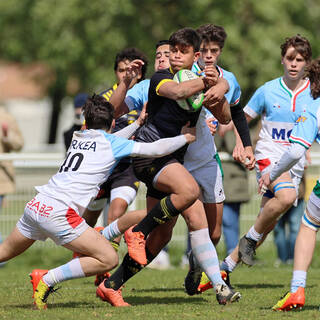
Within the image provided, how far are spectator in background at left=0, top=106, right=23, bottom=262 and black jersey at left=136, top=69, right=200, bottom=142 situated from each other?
557 cm

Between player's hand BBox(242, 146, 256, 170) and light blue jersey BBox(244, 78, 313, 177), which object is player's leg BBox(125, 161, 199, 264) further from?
light blue jersey BBox(244, 78, 313, 177)

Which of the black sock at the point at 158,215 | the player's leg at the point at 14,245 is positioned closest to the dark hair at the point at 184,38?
the black sock at the point at 158,215

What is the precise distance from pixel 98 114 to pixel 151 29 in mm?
21051

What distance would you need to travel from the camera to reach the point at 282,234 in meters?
12.6

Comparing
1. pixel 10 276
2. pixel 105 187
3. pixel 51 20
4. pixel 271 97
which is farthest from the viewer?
pixel 51 20

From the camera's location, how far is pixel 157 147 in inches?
278

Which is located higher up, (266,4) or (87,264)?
(87,264)

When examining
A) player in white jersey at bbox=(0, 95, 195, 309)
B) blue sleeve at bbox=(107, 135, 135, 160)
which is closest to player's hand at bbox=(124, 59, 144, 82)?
player in white jersey at bbox=(0, 95, 195, 309)

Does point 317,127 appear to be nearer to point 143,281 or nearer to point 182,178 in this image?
point 182,178

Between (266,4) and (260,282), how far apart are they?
18421 mm

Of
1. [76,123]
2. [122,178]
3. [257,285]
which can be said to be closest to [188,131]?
[122,178]

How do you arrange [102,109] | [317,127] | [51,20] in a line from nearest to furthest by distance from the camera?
[317,127] → [102,109] → [51,20]

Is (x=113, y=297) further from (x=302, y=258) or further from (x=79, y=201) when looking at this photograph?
(x=302, y=258)

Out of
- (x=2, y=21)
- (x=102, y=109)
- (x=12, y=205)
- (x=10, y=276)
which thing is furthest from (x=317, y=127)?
(x=2, y=21)
